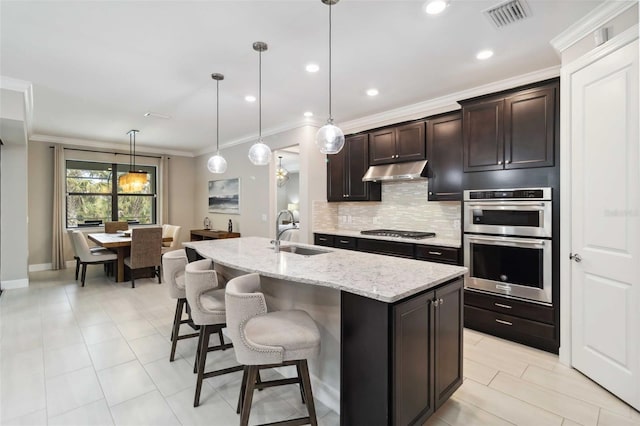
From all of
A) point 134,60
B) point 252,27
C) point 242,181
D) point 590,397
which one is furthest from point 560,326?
point 242,181

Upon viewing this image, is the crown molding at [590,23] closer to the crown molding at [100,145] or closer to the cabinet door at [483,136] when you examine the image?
the cabinet door at [483,136]

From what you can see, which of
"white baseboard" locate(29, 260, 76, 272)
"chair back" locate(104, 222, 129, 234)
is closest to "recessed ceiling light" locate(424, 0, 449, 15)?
"chair back" locate(104, 222, 129, 234)

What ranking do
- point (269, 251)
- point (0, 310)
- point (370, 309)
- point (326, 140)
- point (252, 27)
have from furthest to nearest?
1. point (0, 310)
2. point (269, 251)
3. point (326, 140)
4. point (252, 27)
5. point (370, 309)

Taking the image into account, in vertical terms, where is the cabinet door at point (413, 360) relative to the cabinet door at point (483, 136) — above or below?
below

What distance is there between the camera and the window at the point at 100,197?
21.7 ft

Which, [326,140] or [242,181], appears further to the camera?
[242,181]

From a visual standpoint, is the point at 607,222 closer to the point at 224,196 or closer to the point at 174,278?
the point at 174,278

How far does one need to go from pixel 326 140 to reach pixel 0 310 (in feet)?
15.0

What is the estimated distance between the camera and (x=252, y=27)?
2.38 m

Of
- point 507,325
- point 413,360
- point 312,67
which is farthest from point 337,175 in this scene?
point 413,360

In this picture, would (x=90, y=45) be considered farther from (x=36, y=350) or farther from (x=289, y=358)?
(x=289, y=358)

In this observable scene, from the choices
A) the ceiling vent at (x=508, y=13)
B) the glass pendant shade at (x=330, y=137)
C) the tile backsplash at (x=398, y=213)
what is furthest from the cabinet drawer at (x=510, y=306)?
the ceiling vent at (x=508, y=13)

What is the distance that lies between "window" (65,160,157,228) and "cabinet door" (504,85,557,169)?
279 inches

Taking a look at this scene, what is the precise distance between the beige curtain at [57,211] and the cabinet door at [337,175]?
216 inches
